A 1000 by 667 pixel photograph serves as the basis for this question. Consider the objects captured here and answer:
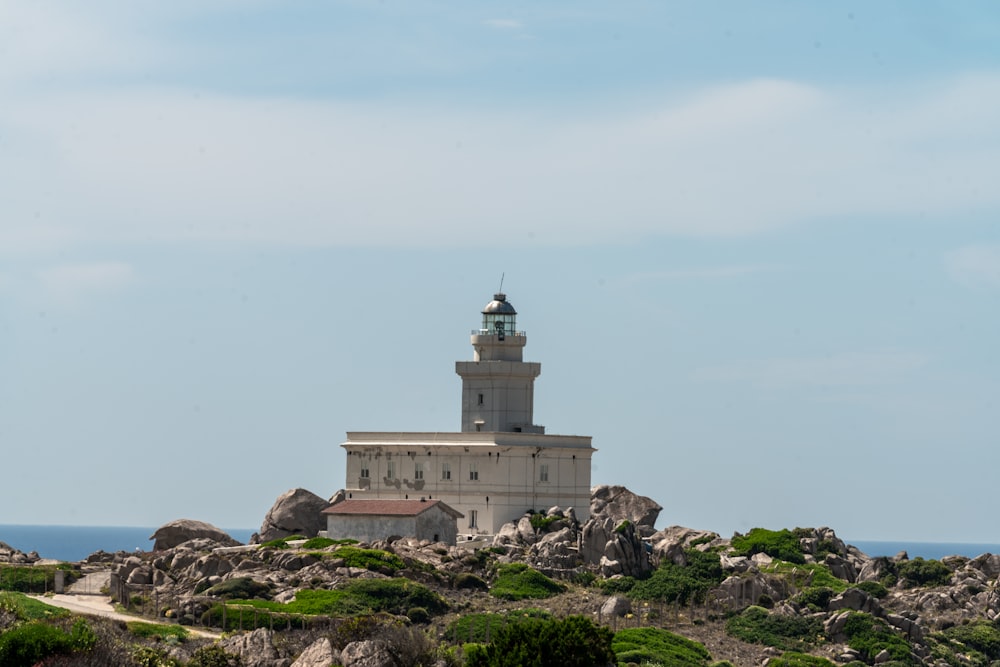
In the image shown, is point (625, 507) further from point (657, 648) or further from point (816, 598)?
point (657, 648)

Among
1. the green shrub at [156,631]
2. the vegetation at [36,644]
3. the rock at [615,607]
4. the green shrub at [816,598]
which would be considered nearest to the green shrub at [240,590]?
the green shrub at [156,631]

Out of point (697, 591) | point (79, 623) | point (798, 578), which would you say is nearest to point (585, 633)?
point (79, 623)

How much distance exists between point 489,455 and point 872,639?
18.4m

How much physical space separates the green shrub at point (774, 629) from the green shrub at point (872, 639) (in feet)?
3.73

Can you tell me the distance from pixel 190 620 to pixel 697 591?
19.4 meters

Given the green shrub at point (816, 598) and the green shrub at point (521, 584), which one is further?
the green shrub at point (816, 598)

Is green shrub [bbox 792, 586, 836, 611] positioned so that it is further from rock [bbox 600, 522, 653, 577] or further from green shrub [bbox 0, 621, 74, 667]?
green shrub [bbox 0, 621, 74, 667]

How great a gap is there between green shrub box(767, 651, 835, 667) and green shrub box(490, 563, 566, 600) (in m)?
8.94

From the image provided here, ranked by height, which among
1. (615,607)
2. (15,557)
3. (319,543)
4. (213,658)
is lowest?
(213,658)

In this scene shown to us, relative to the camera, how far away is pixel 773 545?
237 ft

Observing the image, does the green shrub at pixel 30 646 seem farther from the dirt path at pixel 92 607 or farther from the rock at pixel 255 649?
the dirt path at pixel 92 607

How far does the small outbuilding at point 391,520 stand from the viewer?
6844 centimetres

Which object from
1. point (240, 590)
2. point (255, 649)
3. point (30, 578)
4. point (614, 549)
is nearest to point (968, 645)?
point (614, 549)

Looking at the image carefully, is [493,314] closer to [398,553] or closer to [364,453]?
[364,453]
